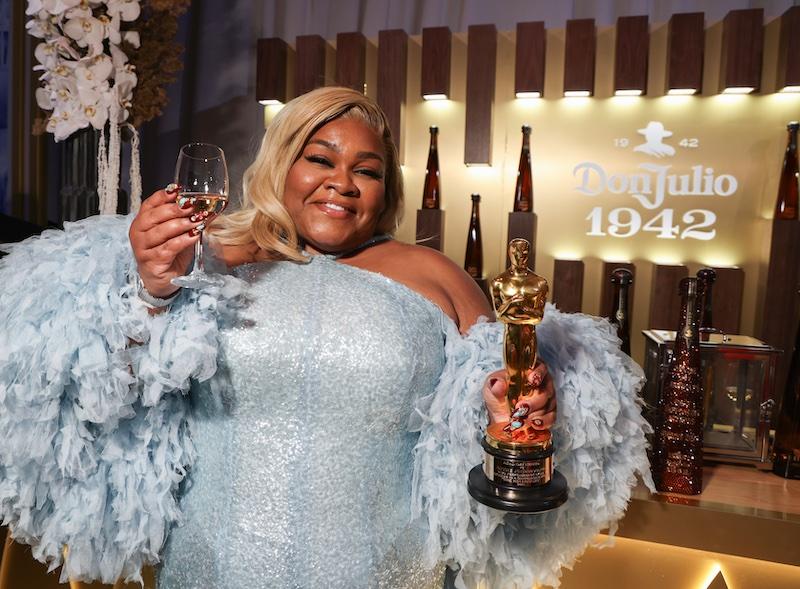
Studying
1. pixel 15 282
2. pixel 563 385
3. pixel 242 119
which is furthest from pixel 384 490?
pixel 242 119

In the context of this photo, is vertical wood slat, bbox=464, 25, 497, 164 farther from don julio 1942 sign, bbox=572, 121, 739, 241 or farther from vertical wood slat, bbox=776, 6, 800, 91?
vertical wood slat, bbox=776, 6, 800, 91

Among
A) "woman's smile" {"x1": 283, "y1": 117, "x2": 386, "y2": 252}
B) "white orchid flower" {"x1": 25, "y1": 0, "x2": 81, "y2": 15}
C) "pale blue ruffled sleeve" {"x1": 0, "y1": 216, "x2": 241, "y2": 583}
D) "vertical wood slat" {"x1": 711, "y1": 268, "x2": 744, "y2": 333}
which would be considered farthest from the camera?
"vertical wood slat" {"x1": 711, "y1": 268, "x2": 744, "y2": 333}


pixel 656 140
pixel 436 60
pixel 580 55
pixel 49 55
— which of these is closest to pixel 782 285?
pixel 656 140

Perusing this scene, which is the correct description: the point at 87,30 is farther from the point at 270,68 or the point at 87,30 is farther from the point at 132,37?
the point at 270,68

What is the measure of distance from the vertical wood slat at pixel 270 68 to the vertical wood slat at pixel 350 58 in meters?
0.23

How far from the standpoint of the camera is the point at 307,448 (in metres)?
1.05

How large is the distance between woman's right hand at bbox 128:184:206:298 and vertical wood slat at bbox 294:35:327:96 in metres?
1.78

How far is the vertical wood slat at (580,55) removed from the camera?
90.1 inches

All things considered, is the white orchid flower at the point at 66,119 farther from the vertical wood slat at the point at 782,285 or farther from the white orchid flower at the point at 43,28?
the vertical wood slat at the point at 782,285

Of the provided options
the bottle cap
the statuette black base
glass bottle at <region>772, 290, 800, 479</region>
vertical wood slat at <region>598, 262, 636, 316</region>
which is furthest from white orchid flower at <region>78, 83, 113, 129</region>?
glass bottle at <region>772, 290, 800, 479</region>

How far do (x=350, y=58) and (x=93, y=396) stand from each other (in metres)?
1.88

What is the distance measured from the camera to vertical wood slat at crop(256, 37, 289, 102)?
2551 mm

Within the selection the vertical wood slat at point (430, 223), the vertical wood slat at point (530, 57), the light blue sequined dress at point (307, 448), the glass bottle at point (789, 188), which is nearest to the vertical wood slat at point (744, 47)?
the glass bottle at point (789, 188)

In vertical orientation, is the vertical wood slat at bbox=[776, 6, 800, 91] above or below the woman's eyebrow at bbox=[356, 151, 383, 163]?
above
